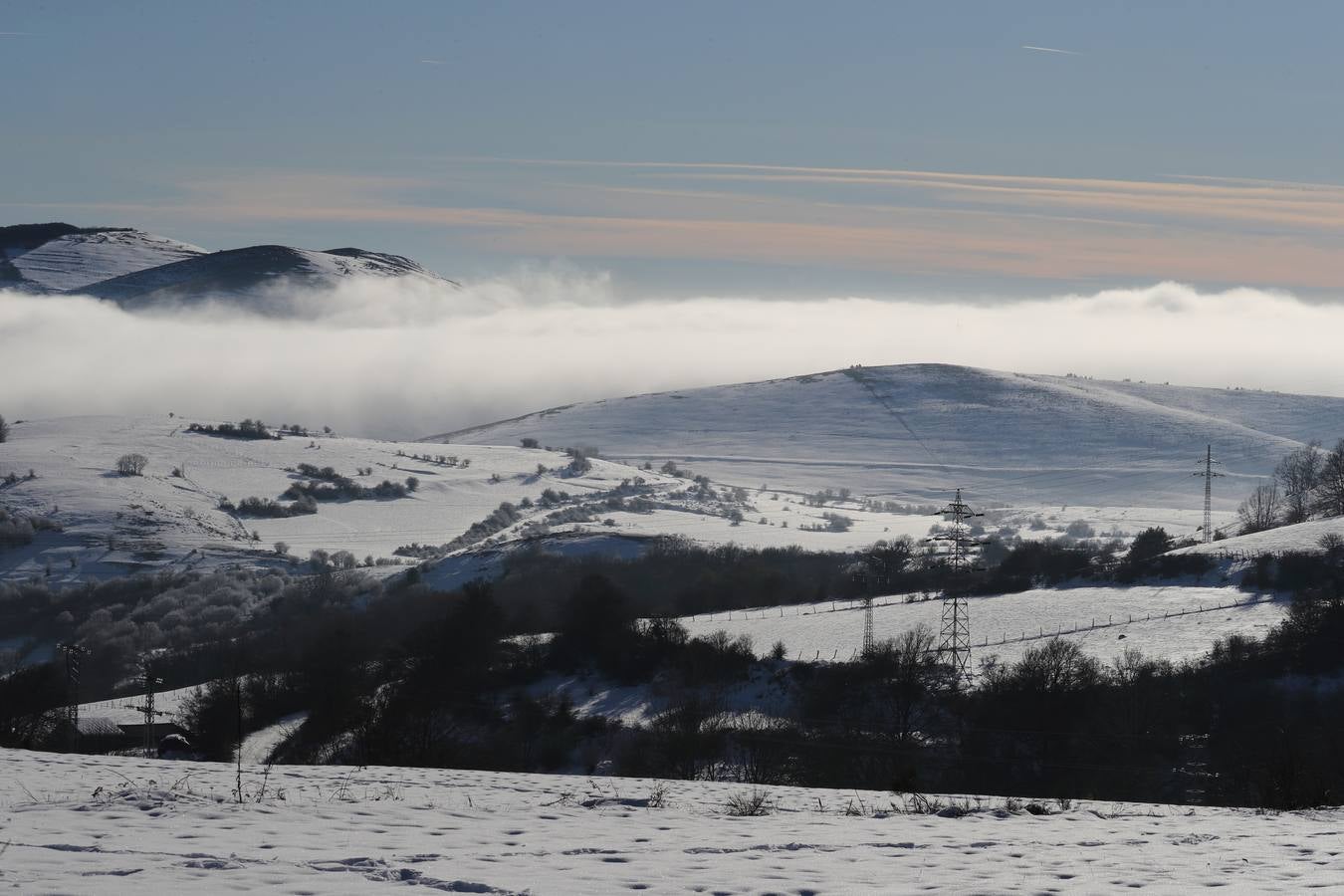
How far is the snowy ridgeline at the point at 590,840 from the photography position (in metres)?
13.2

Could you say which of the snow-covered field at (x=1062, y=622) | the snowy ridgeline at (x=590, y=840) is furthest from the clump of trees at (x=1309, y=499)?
Answer: the snowy ridgeline at (x=590, y=840)

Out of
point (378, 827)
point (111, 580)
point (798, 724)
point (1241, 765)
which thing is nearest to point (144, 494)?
point (111, 580)

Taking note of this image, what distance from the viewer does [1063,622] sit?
68.1 metres

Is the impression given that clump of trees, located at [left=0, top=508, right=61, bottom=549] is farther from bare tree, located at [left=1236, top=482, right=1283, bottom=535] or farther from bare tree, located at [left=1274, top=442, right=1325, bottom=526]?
bare tree, located at [left=1274, top=442, right=1325, bottom=526]

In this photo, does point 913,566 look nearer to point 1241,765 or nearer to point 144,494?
point 1241,765

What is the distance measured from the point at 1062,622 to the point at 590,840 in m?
56.4

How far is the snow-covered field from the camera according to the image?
61.8 meters

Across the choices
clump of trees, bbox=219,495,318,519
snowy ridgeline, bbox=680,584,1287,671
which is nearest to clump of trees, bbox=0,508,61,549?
clump of trees, bbox=219,495,318,519

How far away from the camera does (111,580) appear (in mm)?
152625

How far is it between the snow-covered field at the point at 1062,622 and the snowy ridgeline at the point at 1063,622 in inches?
1.9

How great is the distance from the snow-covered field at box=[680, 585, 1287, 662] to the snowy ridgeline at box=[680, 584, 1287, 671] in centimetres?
5

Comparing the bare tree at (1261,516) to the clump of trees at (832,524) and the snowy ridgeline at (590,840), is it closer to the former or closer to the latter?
the clump of trees at (832,524)

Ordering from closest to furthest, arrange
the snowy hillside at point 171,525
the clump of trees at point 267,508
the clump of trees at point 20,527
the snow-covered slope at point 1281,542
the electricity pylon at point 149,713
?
1. the electricity pylon at point 149,713
2. the snow-covered slope at point 1281,542
3. the snowy hillside at point 171,525
4. the clump of trees at point 20,527
5. the clump of trees at point 267,508

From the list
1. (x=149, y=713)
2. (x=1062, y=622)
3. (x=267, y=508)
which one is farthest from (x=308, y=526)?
(x=1062, y=622)
